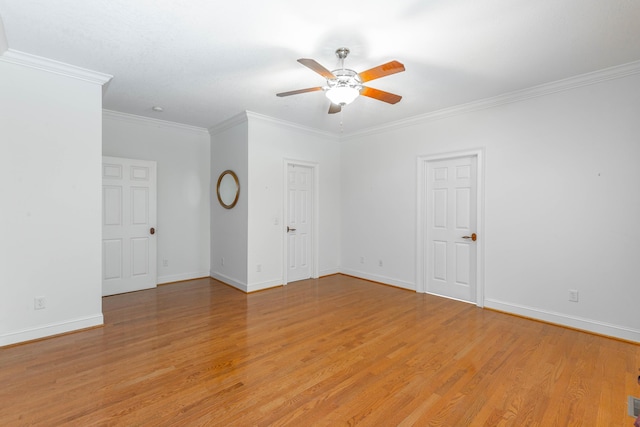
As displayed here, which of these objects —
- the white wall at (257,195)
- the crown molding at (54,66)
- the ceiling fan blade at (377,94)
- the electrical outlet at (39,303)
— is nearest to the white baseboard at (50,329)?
the electrical outlet at (39,303)

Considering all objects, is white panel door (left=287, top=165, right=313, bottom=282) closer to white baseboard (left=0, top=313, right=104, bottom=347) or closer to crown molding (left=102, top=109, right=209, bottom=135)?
crown molding (left=102, top=109, right=209, bottom=135)

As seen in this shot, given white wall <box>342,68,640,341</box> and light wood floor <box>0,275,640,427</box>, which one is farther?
white wall <box>342,68,640,341</box>

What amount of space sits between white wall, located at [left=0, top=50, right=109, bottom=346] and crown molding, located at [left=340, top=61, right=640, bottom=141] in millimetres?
3965

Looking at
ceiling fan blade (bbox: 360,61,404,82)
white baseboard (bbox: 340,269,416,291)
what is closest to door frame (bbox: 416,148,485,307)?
white baseboard (bbox: 340,269,416,291)

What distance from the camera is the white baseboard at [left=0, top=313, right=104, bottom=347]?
9.32 ft

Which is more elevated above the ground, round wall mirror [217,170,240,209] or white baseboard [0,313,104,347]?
round wall mirror [217,170,240,209]

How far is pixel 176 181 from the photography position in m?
5.22

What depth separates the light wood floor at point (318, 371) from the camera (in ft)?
6.42

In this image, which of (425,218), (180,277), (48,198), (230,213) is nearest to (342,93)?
(425,218)

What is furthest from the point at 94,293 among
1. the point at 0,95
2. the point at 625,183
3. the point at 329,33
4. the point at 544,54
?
the point at 625,183

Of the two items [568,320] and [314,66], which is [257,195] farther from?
[568,320]

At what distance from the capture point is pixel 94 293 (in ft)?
10.8

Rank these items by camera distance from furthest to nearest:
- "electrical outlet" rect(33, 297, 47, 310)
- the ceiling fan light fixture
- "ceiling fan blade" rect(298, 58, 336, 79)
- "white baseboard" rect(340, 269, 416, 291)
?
"white baseboard" rect(340, 269, 416, 291) → "electrical outlet" rect(33, 297, 47, 310) → the ceiling fan light fixture → "ceiling fan blade" rect(298, 58, 336, 79)

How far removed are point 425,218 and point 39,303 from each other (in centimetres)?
466
